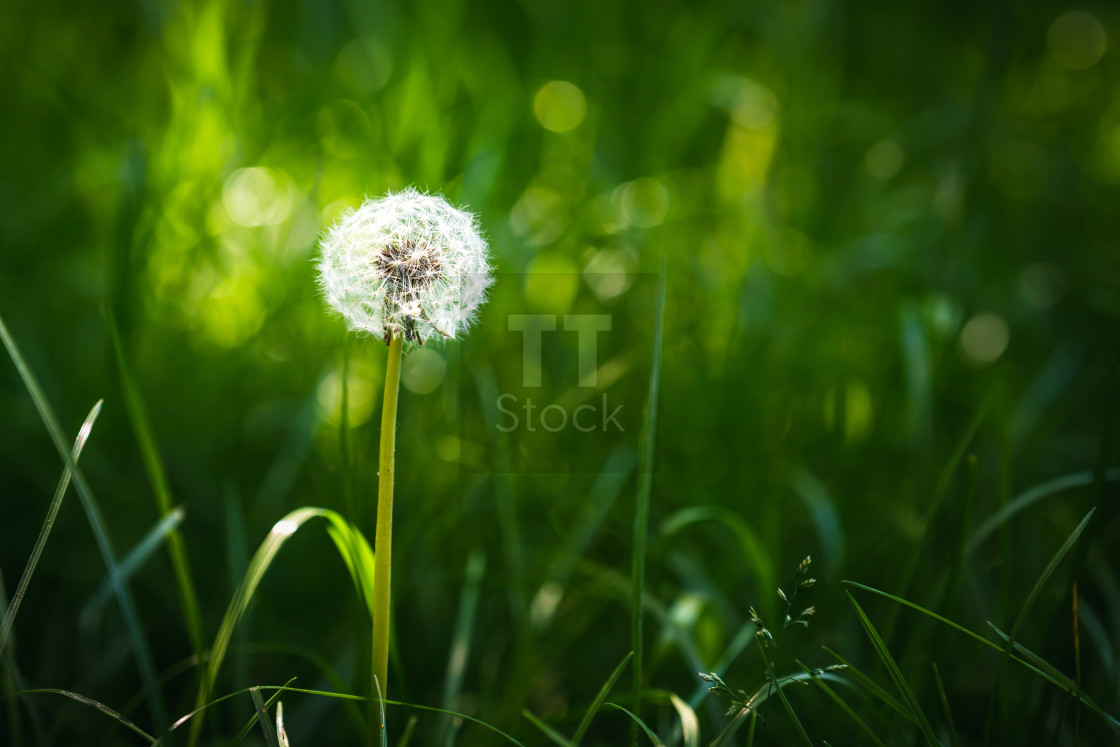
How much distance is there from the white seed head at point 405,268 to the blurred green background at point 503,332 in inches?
5.9

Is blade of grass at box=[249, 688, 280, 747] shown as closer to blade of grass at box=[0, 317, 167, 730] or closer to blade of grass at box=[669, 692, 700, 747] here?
blade of grass at box=[0, 317, 167, 730]

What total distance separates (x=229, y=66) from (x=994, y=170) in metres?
3.95

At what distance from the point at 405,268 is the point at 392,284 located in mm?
32

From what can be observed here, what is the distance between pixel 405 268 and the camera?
1085 millimetres

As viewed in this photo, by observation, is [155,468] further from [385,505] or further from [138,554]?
[385,505]

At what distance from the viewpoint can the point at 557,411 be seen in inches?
101

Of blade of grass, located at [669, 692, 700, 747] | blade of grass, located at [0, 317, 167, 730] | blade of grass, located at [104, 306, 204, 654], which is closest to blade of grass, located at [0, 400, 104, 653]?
blade of grass, located at [0, 317, 167, 730]

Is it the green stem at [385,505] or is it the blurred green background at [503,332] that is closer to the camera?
the green stem at [385,505]

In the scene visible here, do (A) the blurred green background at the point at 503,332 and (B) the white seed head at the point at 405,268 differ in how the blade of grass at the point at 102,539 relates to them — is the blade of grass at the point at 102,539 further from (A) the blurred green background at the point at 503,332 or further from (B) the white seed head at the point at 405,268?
(B) the white seed head at the point at 405,268

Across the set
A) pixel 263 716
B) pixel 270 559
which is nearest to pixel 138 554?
pixel 270 559

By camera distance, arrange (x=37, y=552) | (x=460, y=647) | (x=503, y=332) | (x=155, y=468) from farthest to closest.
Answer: (x=503, y=332) < (x=460, y=647) < (x=155, y=468) < (x=37, y=552)

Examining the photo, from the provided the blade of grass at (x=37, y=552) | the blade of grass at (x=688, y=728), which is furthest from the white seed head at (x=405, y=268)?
the blade of grass at (x=688, y=728)

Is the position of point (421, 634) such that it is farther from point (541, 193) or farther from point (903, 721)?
point (541, 193)

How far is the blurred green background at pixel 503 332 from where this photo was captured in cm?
184
